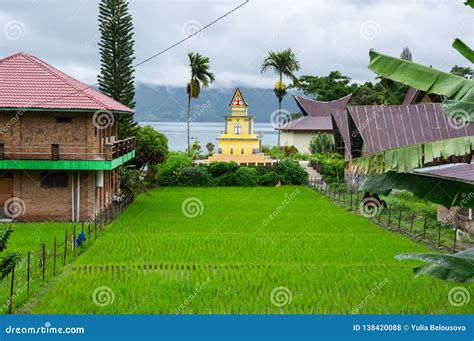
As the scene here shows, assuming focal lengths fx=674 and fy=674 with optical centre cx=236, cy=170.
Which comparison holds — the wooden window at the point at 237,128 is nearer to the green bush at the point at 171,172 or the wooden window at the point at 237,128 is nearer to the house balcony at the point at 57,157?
the green bush at the point at 171,172

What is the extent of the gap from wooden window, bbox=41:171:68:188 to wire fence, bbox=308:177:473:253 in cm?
1001

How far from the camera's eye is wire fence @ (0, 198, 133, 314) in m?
12.2

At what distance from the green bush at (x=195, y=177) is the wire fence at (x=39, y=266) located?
46.3ft

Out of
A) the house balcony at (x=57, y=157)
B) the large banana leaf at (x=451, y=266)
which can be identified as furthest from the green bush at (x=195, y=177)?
the large banana leaf at (x=451, y=266)

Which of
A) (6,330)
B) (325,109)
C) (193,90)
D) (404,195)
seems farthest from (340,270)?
(325,109)

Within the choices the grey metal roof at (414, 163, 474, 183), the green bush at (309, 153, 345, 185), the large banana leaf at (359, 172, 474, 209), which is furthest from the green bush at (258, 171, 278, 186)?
the large banana leaf at (359, 172, 474, 209)

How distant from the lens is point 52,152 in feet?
73.7

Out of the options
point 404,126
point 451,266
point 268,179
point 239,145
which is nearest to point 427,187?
point 451,266

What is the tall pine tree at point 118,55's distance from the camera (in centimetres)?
3136

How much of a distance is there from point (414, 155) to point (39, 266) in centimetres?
952

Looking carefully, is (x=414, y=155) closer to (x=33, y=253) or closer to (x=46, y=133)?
(x=33, y=253)

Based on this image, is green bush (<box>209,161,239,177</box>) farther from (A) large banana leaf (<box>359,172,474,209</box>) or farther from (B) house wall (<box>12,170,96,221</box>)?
(A) large banana leaf (<box>359,172,474,209</box>)

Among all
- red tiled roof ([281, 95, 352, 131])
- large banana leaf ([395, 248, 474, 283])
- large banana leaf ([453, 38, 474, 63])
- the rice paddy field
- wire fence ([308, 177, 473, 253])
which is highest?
red tiled roof ([281, 95, 352, 131])

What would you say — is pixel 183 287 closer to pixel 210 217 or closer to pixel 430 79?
pixel 430 79
